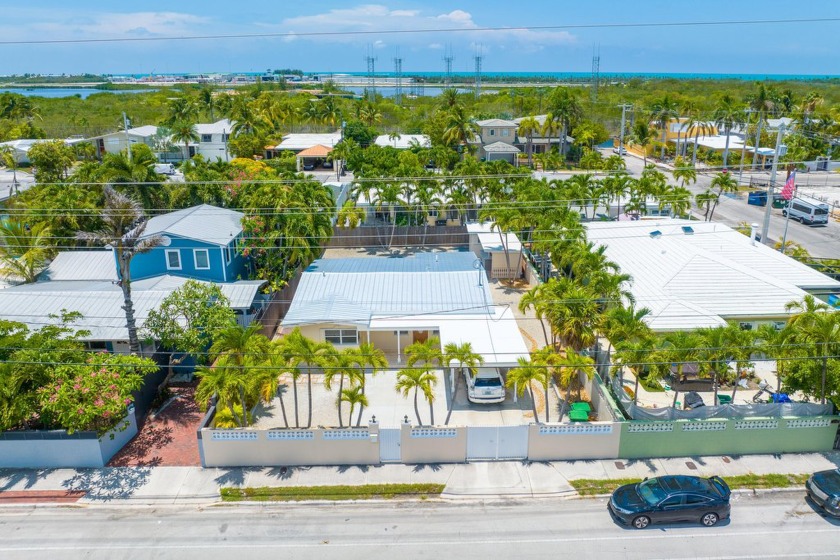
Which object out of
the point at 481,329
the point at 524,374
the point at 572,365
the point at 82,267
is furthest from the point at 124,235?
the point at 572,365

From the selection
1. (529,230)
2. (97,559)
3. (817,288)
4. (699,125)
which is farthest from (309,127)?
(97,559)

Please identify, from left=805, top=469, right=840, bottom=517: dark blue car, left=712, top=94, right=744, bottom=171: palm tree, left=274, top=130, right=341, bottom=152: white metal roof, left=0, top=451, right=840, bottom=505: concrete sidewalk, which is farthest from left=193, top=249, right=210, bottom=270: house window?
left=712, top=94, right=744, bottom=171: palm tree

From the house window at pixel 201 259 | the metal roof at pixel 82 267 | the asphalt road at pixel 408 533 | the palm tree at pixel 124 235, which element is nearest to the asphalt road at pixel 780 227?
the asphalt road at pixel 408 533

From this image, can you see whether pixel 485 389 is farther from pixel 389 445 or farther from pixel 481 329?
pixel 389 445

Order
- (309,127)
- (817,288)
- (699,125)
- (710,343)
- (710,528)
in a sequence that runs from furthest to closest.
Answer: (309,127)
(699,125)
(817,288)
(710,343)
(710,528)

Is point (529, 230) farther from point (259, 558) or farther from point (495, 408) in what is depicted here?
point (259, 558)

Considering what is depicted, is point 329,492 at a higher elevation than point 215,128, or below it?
below
